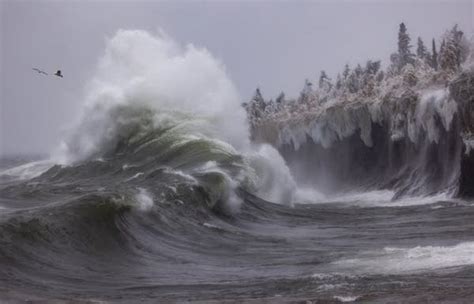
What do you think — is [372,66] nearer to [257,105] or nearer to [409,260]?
[257,105]

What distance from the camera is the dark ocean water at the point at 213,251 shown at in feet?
32.6

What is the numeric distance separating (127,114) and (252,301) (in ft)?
89.1

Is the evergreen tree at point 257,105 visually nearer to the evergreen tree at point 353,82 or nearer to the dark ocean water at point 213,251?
the evergreen tree at point 353,82

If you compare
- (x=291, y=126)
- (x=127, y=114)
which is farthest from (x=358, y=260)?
(x=291, y=126)

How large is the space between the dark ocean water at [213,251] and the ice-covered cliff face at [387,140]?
7.14 metres

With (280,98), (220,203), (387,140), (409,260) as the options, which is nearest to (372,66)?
(280,98)

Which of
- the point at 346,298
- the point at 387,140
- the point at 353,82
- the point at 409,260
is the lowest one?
the point at 346,298

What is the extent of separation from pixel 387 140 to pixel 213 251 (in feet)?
88.2

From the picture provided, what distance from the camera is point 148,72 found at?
3941 cm

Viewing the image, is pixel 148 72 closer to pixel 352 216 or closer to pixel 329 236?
pixel 352 216

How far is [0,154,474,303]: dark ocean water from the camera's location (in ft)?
32.6

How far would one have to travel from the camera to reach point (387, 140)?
40312 millimetres

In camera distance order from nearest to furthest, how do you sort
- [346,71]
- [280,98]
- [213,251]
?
[213,251]
[346,71]
[280,98]

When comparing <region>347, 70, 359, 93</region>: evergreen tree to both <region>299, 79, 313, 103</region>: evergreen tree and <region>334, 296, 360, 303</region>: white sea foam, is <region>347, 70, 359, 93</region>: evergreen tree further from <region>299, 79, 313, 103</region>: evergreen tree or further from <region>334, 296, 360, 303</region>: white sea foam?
<region>334, 296, 360, 303</region>: white sea foam
